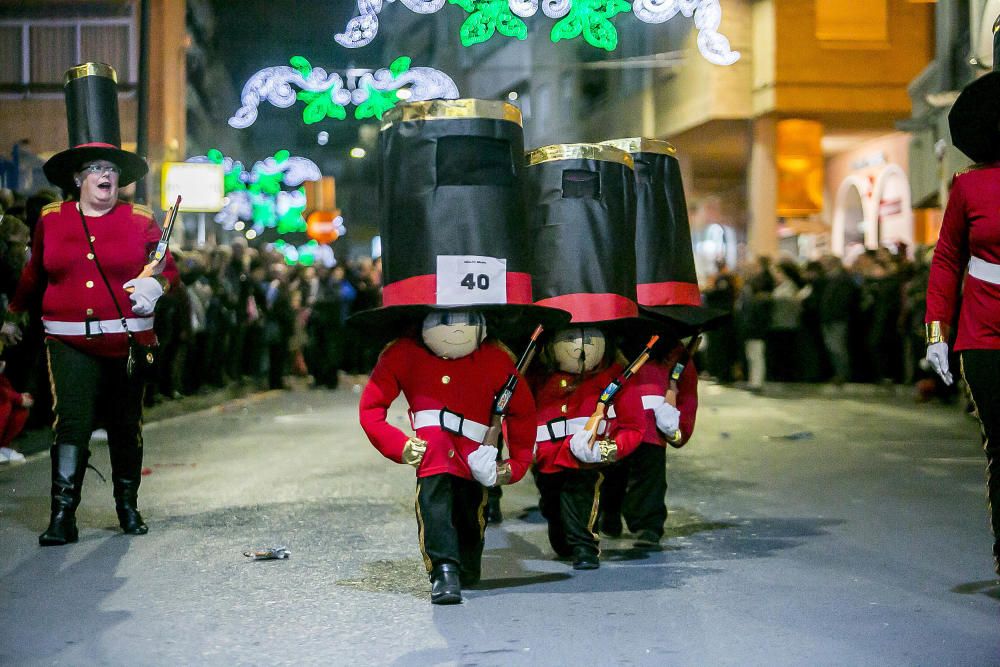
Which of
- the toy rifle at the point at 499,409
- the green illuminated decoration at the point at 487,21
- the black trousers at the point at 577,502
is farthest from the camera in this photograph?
the green illuminated decoration at the point at 487,21

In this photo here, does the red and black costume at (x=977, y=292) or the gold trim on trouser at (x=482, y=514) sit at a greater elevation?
the red and black costume at (x=977, y=292)

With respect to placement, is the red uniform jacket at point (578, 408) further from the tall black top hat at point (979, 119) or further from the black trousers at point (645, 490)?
the tall black top hat at point (979, 119)

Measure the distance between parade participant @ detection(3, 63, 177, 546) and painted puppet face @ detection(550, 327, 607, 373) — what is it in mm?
2157

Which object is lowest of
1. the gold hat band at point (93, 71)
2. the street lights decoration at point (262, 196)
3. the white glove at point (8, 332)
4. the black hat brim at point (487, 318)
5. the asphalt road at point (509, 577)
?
the asphalt road at point (509, 577)

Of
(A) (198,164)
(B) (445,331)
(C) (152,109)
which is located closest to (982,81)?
(B) (445,331)

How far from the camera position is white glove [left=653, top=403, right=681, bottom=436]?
23.8 ft

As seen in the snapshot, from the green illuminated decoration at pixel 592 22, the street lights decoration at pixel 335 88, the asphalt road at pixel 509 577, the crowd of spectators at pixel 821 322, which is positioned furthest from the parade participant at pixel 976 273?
the crowd of spectators at pixel 821 322

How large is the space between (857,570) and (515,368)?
6.15ft

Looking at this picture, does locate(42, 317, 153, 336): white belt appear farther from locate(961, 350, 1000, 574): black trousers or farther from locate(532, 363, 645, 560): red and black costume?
locate(961, 350, 1000, 574): black trousers

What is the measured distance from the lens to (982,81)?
5.74 metres

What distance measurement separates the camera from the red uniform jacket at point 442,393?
5758 mm

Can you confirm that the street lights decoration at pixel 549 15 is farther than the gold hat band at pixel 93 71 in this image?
Yes

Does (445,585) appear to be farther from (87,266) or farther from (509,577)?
(87,266)

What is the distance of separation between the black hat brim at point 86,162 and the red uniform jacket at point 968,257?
408cm
